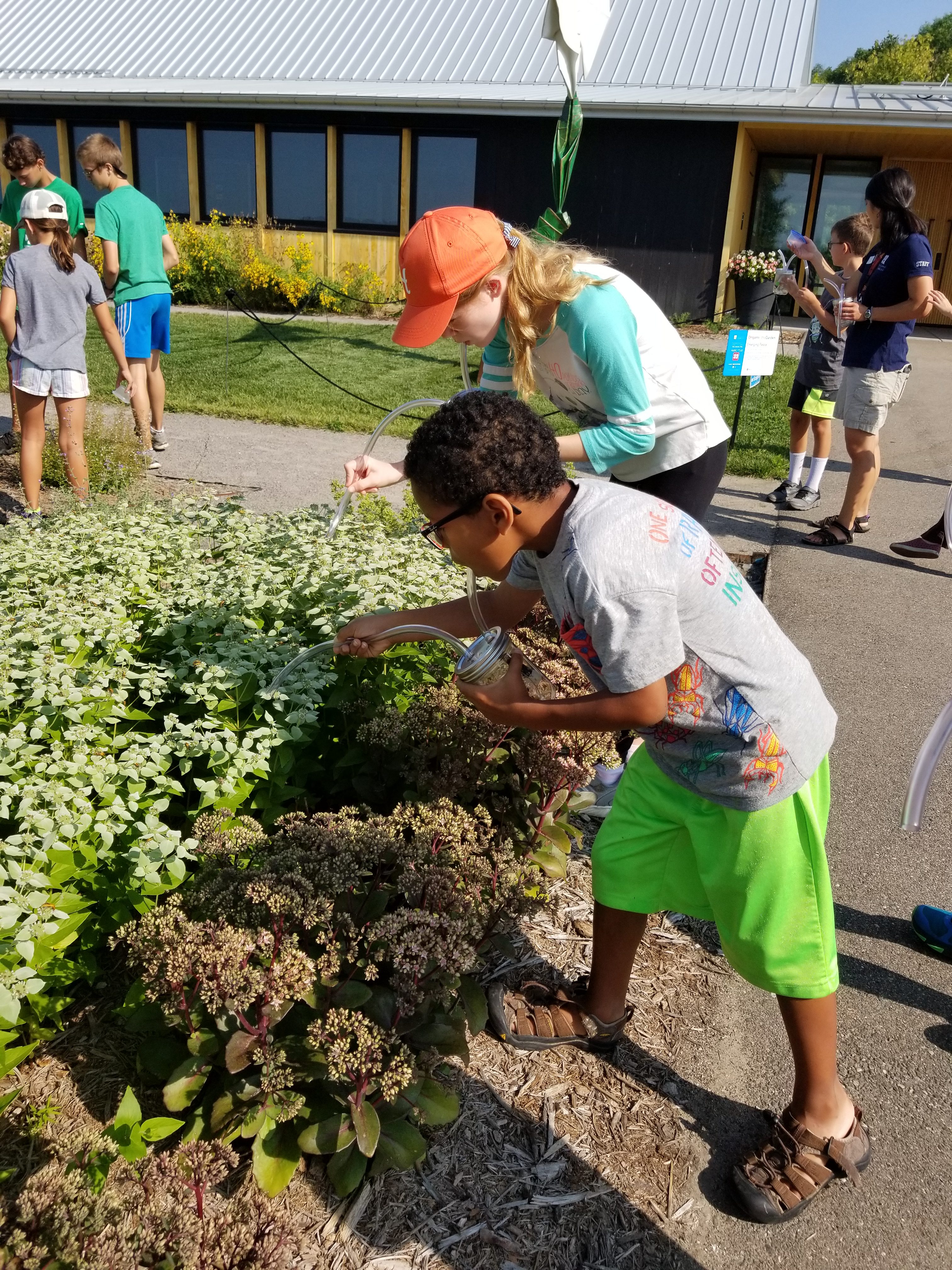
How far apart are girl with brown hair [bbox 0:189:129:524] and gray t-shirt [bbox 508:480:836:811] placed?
4530mm

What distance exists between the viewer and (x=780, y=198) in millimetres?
19672

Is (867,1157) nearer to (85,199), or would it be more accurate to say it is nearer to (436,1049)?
(436,1049)

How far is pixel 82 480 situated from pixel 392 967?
15.0ft

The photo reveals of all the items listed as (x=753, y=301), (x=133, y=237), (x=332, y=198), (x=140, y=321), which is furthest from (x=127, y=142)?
(x=140, y=321)

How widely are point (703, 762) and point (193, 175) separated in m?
20.2

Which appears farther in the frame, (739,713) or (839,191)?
(839,191)

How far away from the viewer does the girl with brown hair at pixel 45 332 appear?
18.6 ft

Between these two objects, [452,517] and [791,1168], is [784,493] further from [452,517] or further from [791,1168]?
[452,517]

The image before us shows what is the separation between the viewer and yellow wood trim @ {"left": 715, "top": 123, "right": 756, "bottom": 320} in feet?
54.6

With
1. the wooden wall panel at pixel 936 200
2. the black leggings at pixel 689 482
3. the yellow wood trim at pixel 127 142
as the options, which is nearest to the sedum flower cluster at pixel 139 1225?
the black leggings at pixel 689 482

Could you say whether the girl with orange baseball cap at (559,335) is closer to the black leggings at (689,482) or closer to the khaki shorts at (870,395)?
the black leggings at (689,482)

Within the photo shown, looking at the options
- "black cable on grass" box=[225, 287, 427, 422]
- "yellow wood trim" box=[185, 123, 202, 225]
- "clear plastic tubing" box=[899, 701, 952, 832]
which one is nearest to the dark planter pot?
"black cable on grass" box=[225, 287, 427, 422]

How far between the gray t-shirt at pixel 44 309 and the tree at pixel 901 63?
117 ft

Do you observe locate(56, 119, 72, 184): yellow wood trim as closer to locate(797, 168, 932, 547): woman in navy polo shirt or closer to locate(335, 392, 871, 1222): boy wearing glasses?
locate(797, 168, 932, 547): woman in navy polo shirt
